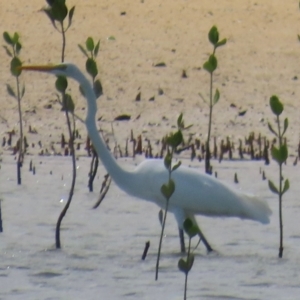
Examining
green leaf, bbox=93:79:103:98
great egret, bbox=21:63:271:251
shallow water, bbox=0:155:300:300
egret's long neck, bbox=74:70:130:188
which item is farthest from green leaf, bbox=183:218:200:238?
green leaf, bbox=93:79:103:98

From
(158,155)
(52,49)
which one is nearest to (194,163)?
(158,155)

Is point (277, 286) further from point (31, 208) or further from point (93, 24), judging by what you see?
point (93, 24)

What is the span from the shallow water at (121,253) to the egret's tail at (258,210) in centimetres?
14

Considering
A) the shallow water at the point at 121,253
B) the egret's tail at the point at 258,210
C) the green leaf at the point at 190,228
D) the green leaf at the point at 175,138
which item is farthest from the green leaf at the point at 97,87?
the green leaf at the point at 190,228

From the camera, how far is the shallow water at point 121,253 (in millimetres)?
5031

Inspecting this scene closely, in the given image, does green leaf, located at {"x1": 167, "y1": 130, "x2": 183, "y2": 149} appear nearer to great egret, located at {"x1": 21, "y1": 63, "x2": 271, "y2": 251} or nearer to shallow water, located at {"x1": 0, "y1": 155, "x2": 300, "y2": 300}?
shallow water, located at {"x1": 0, "y1": 155, "x2": 300, "y2": 300}

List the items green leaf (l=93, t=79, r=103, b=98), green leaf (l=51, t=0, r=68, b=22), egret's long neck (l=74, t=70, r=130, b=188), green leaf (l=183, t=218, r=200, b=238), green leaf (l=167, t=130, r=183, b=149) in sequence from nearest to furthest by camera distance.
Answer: green leaf (l=183, t=218, r=200, b=238) → green leaf (l=167, t=130, r=183, b=149) → green leaf (l=51, t=0, r=68, b=22) → egret's long neck (l=74, t=70, r=130, b=188) → green leaf (l=93, t=79, r=103, b=98)

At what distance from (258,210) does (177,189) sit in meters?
0.50

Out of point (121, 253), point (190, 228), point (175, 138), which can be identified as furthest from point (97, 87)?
point (190, 228)

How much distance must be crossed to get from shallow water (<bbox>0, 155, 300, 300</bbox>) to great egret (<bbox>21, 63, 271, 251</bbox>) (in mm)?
181

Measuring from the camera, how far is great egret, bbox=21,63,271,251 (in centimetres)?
622

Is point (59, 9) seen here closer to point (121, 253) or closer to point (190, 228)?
point (121, 253)

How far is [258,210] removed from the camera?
6.18m

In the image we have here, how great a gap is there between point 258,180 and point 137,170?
2.27 meters
